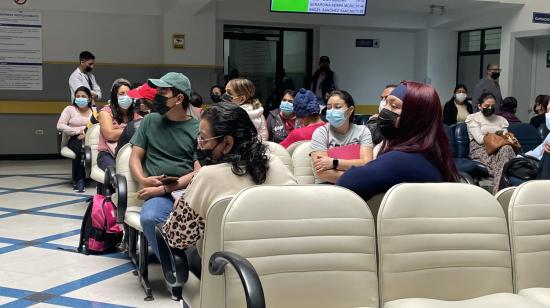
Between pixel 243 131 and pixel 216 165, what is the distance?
0.23 metres

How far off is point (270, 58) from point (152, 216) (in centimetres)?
863

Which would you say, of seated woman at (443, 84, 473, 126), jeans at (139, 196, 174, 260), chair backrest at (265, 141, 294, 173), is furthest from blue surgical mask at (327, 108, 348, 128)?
seated woman at (443, 84, 473, 126)

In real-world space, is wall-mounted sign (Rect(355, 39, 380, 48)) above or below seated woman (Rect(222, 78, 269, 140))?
above

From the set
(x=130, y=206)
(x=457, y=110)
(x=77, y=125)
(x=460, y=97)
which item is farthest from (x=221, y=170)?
(x=460, y=97)

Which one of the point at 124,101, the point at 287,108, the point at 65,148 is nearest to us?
the point at 124,101

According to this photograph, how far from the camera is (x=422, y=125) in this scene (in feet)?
7.99

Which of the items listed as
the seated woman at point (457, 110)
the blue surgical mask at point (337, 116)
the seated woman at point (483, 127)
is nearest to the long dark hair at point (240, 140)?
the blue surgical mask at point (337, 116)

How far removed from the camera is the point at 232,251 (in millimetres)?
2002

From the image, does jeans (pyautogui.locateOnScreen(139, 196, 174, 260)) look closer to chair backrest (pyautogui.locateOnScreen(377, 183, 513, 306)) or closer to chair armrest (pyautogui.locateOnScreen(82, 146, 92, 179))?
chair backrest (pyautogui.locateOnScreen(377, 183, 513, 306))

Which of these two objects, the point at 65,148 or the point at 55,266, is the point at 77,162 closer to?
the point at 65,148

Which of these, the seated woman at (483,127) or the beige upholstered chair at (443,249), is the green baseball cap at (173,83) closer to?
the beige upholstered chair at (443,249)

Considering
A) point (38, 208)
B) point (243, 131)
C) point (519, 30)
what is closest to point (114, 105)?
point (38, 208)

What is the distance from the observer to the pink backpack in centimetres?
454

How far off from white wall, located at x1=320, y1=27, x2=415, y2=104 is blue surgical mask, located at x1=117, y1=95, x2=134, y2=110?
6703mm
